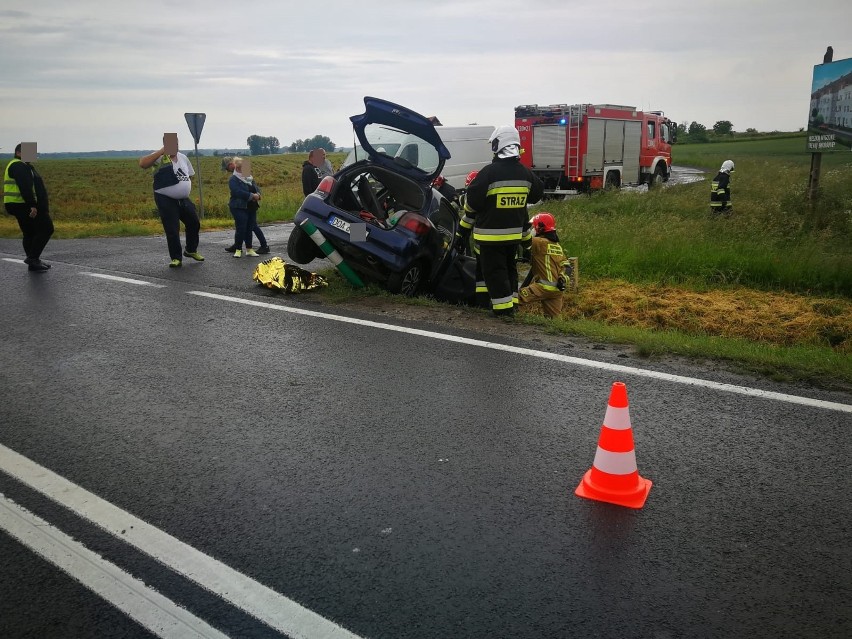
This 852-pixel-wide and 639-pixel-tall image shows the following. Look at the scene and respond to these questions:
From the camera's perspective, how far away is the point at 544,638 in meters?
2.53

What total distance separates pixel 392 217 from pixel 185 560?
584 centimetres

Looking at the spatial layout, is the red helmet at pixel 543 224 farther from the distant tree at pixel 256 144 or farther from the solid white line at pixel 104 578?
the distant tree at pixel 256 144

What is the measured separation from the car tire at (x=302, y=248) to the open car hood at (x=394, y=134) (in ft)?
4.14

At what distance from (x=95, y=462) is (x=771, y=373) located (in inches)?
184

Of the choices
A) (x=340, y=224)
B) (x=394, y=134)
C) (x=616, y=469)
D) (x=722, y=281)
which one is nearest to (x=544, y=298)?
(x=340, y=224)

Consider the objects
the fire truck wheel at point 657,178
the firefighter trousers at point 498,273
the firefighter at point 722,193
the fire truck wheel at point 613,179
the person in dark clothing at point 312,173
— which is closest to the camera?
the firefighter trousers at point 498,273

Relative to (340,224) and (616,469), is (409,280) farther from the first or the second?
(616,469)

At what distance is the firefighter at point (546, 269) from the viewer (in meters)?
8.07

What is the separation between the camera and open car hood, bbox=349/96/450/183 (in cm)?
806

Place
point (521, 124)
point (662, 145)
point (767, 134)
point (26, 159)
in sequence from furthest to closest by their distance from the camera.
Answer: point (767, 134) < point (662, 145) < point (521, 124) < point (26, 159)

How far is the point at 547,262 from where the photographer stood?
810 centimetres

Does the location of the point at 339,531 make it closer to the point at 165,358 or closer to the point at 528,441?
the point at 528,441

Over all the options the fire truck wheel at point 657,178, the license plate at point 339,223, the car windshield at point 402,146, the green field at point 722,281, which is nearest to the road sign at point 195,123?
the green field at point 722,281

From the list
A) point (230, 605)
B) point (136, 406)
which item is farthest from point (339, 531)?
point (136, 406)
